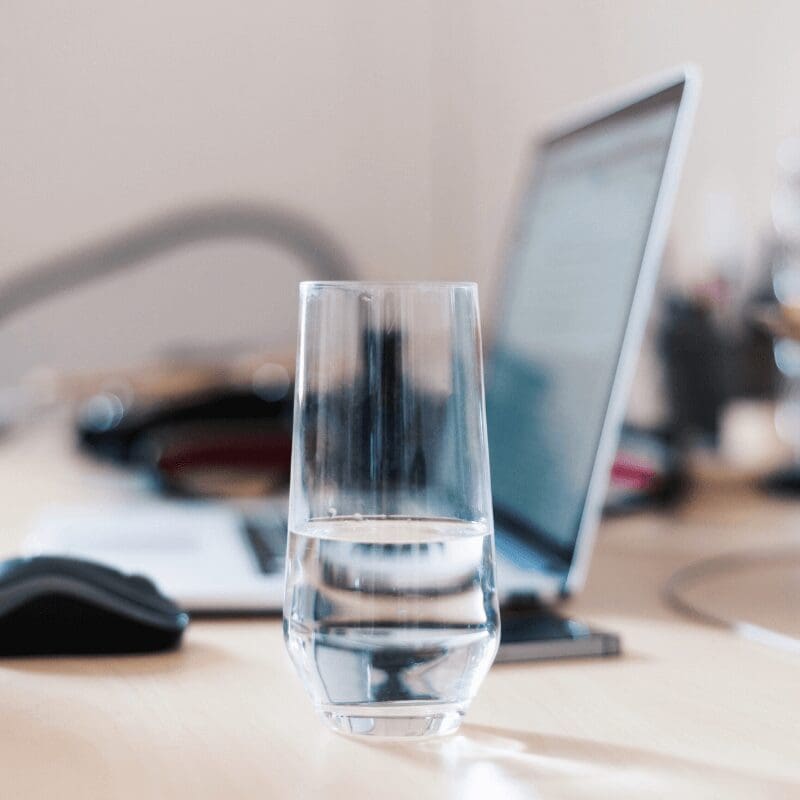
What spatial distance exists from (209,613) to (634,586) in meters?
0.23

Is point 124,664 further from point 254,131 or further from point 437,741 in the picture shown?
point 254,131

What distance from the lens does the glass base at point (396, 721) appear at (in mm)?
417

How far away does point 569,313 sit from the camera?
711 mm

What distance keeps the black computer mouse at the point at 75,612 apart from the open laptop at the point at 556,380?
0.07 metres

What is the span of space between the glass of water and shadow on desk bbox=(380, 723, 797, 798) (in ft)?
0.05

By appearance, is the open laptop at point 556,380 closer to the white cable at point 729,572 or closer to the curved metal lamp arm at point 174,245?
the white cable at point 729,572

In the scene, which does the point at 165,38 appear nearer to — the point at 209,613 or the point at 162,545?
the point at 162,545

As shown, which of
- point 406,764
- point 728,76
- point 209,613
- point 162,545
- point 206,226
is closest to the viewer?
point 406,764

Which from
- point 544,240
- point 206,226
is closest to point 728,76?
point 544,240

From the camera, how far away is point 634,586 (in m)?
0.69

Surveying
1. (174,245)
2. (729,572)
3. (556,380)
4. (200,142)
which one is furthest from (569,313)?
(200,142)

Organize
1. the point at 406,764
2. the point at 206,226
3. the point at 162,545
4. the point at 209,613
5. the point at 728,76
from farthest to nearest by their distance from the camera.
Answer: the point at 206,226 → the point at 728,76 → the point at 162,545 → the point at 209,613 → the point at 406,764

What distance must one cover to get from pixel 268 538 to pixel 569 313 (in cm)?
24

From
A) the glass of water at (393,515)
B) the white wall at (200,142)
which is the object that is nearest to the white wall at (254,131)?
the white wall at (200,142)
